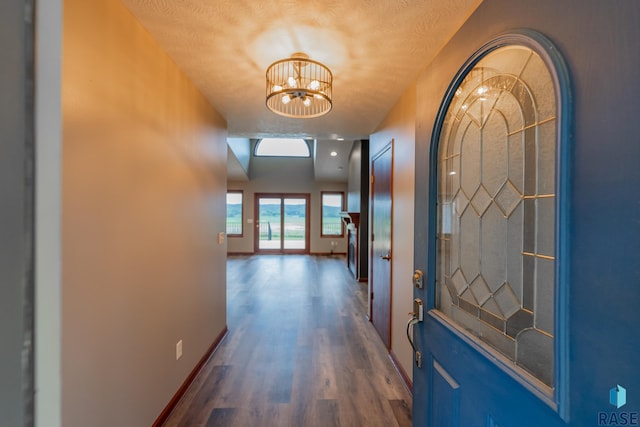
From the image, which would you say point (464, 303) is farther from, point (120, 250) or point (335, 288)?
point (335, 288)

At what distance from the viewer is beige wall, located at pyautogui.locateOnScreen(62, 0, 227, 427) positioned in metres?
1.02

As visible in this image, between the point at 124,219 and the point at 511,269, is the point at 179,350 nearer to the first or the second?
the point at 124,219

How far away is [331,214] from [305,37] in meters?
7.04

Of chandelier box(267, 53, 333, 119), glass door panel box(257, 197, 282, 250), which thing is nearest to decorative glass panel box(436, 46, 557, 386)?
chandelier box(267, 53, 333, 119)

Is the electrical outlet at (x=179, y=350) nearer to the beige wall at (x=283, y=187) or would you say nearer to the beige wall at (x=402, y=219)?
the beige wall at (x=402, y=219)

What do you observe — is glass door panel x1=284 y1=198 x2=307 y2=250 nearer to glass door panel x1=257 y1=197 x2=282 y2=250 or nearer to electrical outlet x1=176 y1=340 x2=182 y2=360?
glass door panel x1=257 y1=197 x2=282 y2=250

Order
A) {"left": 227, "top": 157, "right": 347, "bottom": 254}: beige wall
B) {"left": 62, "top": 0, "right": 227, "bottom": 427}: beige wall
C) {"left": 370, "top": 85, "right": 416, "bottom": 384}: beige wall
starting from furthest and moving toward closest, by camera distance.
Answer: {"left": 227, "top": 157, "right": 347, "bottom": 254}: beige wall, {"left": 370, "top": 85, "right": 416, "bottom": 384}: beige wall, {"left": 62, "top": 0, "right": 227, "bottom": 427}: beige wall

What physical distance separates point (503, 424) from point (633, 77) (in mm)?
931

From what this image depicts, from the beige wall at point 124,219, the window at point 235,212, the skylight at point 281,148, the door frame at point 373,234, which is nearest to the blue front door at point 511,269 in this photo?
the door frame at point 373,234

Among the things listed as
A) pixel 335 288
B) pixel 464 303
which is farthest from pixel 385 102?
pixel 335 288

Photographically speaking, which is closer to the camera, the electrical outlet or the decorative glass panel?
the decorative glass panel

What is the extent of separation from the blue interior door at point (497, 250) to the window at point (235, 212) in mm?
7622

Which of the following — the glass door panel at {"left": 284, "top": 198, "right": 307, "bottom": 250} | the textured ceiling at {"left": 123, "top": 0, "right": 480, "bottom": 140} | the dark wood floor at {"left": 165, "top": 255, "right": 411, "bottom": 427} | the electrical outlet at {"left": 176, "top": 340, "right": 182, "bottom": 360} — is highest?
the textured ceiling at {"left": 123, "top": 0, "right": 480, "bottom": 140}

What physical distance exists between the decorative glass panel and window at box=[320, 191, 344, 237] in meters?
7.17
